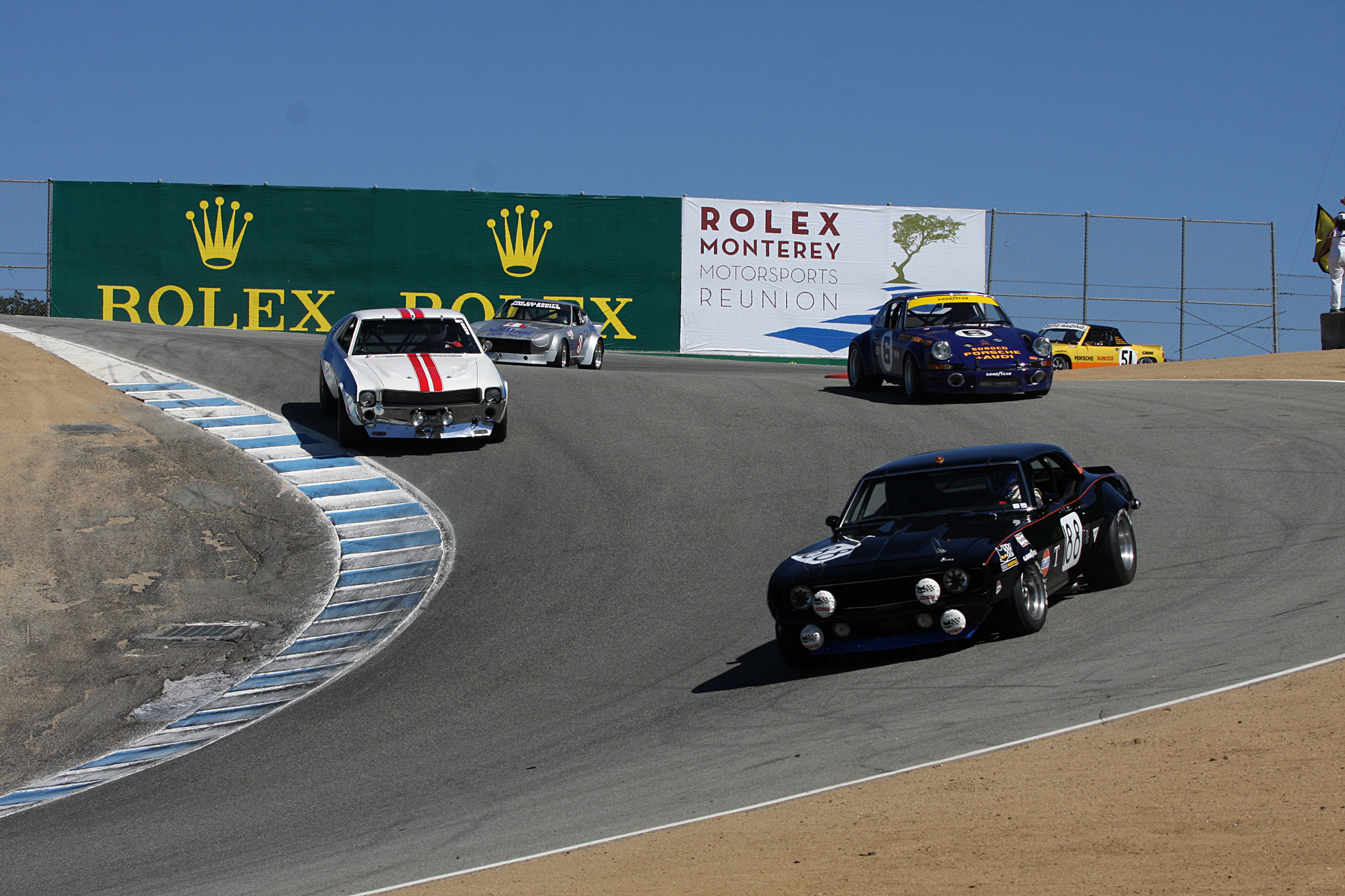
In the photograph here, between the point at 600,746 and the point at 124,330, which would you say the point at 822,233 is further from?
the point at 600,746

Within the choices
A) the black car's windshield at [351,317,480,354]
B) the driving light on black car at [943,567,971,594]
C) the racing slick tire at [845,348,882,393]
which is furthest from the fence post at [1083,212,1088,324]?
the driving light on black car at [943,567,971,594]

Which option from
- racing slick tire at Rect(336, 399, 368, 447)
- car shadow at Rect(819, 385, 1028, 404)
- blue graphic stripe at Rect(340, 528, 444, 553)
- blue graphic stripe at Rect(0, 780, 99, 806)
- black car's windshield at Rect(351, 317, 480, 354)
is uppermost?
black car's windshield at Rect(351, 317, 480, 354)

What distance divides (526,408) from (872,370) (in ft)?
17.6

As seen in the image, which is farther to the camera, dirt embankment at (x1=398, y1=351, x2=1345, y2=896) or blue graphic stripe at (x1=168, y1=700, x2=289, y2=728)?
blue graphic stripe at (x1=168, y1=700, x2=289, y2=728)

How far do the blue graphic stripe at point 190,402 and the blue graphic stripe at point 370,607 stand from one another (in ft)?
21.6

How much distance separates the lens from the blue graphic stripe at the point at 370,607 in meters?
10.7

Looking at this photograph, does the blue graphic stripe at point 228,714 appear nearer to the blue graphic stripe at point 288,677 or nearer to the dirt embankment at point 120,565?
the dirt embankment at point 120,565

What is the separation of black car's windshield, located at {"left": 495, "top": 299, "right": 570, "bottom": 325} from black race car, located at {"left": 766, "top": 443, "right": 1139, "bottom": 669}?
13.4 m

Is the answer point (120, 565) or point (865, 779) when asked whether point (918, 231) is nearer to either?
point (120, 565)

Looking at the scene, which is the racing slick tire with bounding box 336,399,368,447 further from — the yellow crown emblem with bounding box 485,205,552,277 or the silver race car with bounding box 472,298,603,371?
the yellow crown emblem with bounding box 485,205,552,277

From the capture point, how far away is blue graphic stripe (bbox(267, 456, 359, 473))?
14.5 metres

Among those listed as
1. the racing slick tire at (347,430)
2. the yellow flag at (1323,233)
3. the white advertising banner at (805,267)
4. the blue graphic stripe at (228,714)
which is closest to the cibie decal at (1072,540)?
the blue graphic stripe at (228,714)

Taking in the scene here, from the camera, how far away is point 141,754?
810 centimetres

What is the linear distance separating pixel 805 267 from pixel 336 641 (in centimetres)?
2178
